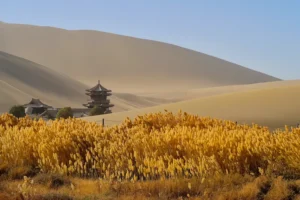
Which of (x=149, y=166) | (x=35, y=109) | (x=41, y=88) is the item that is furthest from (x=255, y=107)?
(x=41, y=88)

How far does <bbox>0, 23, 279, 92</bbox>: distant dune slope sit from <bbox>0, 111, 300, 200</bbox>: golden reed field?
124659 mm

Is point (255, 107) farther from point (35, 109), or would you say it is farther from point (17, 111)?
point (35, 109)

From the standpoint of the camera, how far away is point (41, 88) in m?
94.6

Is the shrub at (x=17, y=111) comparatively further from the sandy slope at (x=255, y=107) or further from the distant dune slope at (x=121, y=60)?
the distant dune slope at (x=121, y=60)

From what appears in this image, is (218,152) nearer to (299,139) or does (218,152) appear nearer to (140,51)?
(299,139)

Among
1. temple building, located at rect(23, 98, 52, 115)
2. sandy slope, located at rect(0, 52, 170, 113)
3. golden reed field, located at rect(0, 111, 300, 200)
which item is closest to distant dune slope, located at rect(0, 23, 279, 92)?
sandy slope, located at rect(0, 52, 170, 113)

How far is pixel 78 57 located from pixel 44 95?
74.3m

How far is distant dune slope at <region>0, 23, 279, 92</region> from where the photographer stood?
14838cm

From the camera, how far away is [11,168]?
9078mm

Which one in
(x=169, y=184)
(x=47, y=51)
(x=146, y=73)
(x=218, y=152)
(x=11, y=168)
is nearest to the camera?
(x=169, y=184)

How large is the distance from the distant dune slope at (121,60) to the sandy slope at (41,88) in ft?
96.6

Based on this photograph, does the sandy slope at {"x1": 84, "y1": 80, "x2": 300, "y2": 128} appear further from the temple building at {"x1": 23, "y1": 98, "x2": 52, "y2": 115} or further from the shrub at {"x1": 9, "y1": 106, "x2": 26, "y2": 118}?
the temple building at {"x1": 23, "y1": 98, "x2": 52, "y2": 115}

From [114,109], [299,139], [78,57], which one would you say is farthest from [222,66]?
[299,139]

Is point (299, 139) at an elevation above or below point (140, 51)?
below
